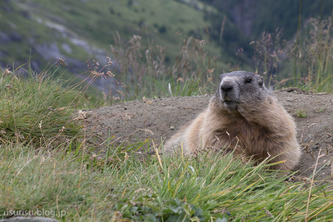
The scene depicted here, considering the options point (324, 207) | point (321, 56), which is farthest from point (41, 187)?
point (321, 56)

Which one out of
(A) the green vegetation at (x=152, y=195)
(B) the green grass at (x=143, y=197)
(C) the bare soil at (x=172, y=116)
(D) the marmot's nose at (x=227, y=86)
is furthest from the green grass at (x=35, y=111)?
(D) the marmot's nose at (x=227, y=86)

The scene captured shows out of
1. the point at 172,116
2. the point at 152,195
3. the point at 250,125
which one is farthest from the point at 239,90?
the point at 172,116

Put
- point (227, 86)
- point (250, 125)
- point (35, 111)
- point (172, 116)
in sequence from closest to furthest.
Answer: point (227, 86), point (250, 125), point (35, 111), point (172, 116)

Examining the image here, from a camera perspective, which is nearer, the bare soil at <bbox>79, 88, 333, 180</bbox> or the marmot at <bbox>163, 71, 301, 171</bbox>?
the marmot at <bbox>163, 71, 301, 171</bbox>

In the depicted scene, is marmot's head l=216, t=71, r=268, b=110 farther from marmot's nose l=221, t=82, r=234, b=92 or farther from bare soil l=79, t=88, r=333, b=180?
bare soil l=79, t=88, r=333, b=180

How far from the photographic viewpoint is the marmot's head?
3.59 metres

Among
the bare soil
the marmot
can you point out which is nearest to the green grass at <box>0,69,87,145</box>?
the bare soil

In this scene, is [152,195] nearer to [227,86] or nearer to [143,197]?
[143,197]

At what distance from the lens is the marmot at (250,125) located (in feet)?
12.2

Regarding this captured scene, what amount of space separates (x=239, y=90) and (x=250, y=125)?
39cm

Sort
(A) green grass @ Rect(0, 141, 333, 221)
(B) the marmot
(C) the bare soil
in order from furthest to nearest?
(C) the bare soil
(B) the marmot
(A) green grass @ Rect(0, 141, 333, 221)

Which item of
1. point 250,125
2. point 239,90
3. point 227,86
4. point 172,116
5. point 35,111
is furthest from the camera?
point 172,116

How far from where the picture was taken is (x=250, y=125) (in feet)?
12.4

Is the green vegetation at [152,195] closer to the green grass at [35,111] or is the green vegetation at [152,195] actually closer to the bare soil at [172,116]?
the green grass at [35,111]
